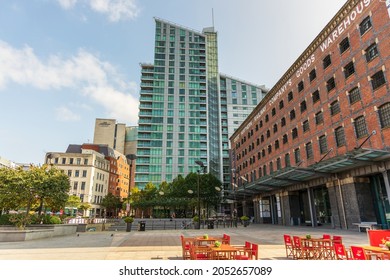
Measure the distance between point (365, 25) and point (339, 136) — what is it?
914 centimetres

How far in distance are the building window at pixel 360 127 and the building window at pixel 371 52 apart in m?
4.57

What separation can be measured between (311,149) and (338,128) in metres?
4.69

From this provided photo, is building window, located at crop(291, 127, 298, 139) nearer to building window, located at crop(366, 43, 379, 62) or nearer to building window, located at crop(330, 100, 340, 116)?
building window, located at crop(330, 100, 340, 116)

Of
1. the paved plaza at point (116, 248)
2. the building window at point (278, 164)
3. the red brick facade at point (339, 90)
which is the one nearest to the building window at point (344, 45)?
the red brick facade at point (339, 90)

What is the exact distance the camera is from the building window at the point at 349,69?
20.8m

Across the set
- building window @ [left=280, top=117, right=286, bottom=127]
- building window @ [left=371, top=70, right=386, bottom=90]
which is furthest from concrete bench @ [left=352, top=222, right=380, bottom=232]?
building window @ [left=280, top=117, right=286, bottom=127]

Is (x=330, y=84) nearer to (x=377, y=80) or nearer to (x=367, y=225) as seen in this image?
(x=377, y=80)

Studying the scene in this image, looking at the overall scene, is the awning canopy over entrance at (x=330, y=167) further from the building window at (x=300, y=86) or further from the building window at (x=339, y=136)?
the building window at (x=300, y=86)

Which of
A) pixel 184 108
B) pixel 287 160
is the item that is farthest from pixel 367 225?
pixel 184 108

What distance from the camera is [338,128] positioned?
2198 cm

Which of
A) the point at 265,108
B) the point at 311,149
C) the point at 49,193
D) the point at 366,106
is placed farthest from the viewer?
the point at 265,108

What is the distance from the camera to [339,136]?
21906mm
